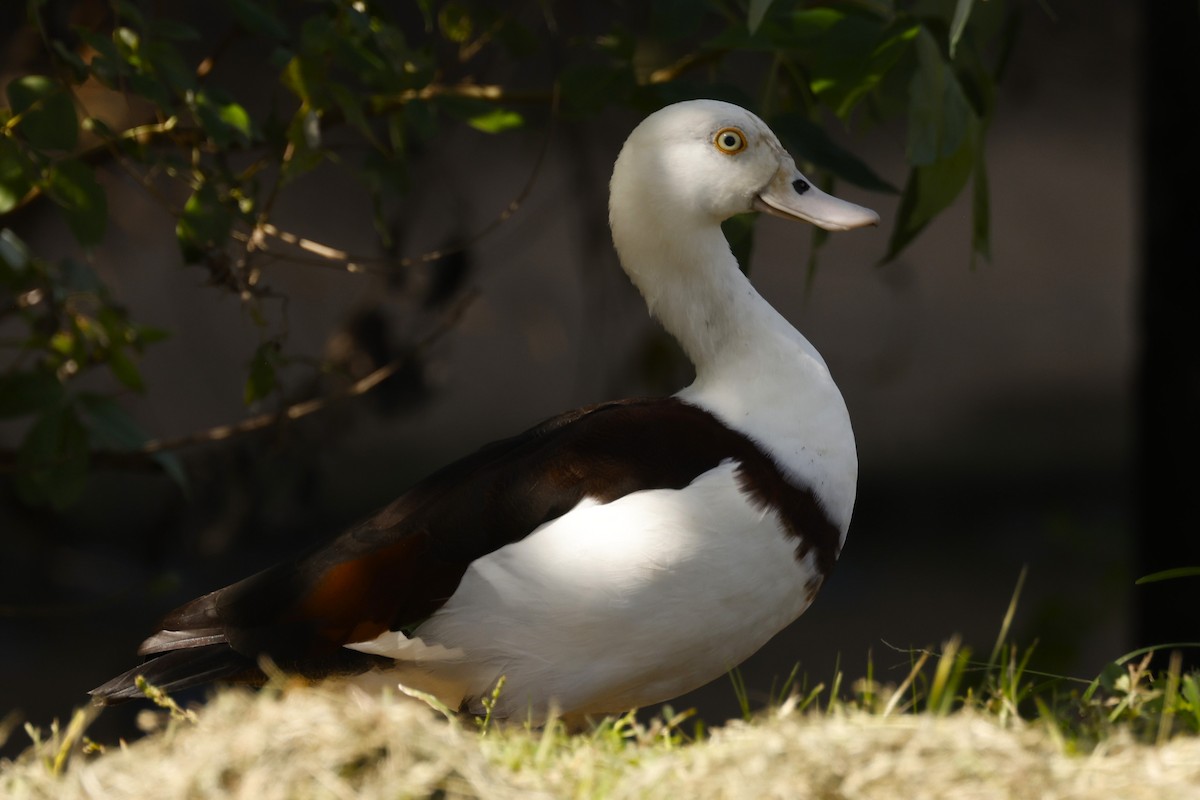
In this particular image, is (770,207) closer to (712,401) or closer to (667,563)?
(712,401)

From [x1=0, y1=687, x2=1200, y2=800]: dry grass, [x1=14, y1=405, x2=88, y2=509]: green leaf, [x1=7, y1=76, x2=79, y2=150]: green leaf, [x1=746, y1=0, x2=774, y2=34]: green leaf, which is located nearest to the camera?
[x1=0, y1=687, x2=1200, y2=800]: dry grass

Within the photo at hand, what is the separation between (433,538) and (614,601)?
28 centimetres

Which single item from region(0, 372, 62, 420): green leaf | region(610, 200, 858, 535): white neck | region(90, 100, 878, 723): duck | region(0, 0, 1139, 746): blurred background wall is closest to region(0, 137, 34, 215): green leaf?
region(0, 372, 62, 420): green leaf

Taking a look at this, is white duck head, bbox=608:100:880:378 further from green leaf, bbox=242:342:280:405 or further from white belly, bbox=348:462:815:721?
green leaf, bbox=242:342:280:405

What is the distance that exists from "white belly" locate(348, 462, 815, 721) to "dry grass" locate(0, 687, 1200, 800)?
50cm

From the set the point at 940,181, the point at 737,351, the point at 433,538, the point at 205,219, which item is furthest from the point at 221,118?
the point at 940,181

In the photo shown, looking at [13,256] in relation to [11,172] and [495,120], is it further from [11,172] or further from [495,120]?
[495,120]

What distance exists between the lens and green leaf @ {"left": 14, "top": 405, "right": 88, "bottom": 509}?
8.31 feet

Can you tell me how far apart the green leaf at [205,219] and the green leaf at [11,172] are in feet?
0.81

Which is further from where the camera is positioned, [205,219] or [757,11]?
[205,219]

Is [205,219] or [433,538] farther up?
[205,219]

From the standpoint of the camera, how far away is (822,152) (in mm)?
2482

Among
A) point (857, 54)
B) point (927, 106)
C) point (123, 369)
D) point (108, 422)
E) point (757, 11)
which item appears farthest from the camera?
point (123, 369)

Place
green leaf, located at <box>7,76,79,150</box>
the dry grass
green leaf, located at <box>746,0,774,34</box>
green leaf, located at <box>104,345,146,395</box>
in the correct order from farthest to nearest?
green leaf, located at <box>104,345,146,395</box> < green leaf, located at <box>7,76,79,150</box> < green leaf, located at <box>746,0,774,34</box> < the dry grass
